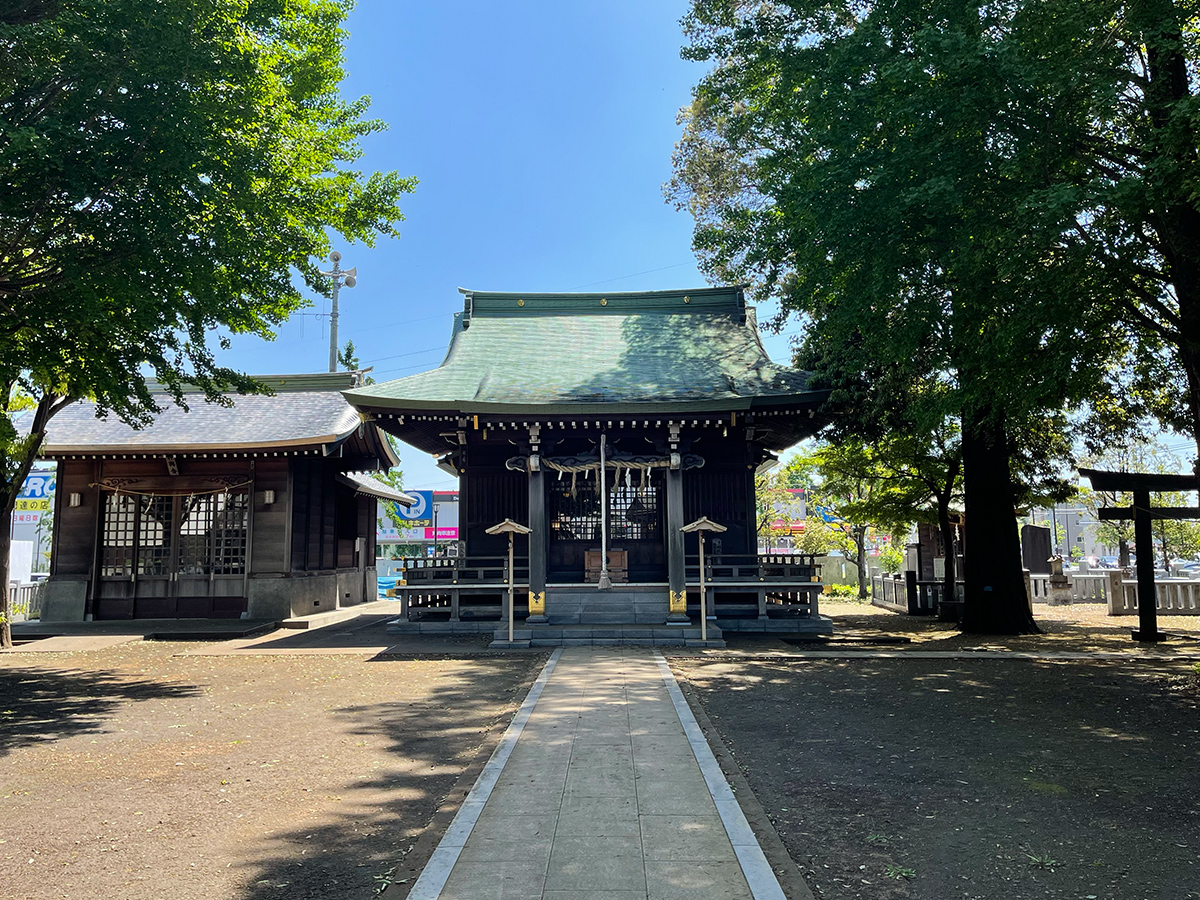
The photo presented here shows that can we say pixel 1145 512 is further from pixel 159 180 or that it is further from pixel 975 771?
pixel 159 180

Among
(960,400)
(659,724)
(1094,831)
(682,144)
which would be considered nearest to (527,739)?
(659,724)

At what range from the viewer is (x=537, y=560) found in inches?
606

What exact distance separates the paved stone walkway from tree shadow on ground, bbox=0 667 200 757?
4.81 meters

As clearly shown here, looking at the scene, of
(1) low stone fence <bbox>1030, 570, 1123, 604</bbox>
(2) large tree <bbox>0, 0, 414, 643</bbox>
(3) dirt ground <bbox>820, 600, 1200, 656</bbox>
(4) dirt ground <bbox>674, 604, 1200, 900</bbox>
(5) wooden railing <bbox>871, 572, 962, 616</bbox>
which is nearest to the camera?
(4) dirt ground <bbox>674, 604, 1200, 900</bbox>

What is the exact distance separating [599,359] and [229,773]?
14.3m

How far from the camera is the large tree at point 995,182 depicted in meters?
8.18

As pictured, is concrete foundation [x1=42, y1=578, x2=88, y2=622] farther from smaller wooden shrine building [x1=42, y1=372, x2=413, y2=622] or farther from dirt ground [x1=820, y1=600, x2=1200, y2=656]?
dirt ground [x1=820, y1=600, x2=1200, y2=656]

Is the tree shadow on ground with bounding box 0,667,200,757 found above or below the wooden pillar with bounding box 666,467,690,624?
below

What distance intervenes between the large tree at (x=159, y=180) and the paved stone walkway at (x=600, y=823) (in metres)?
6.74

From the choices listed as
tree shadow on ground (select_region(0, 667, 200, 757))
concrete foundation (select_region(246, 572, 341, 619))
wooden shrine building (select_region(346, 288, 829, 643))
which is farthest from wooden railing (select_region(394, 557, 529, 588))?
tree shadow on ground (select_region(0, 667, 200, 757))

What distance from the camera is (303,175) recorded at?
11.3 m

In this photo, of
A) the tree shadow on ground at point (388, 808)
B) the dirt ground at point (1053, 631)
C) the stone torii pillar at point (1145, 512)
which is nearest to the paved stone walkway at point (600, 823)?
the tree shadow on ground at point (388, 808)

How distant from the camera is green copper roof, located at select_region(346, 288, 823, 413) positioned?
1571 cm

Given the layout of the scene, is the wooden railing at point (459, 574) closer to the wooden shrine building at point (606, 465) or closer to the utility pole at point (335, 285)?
the wooden shrine building at point (606, 465)
